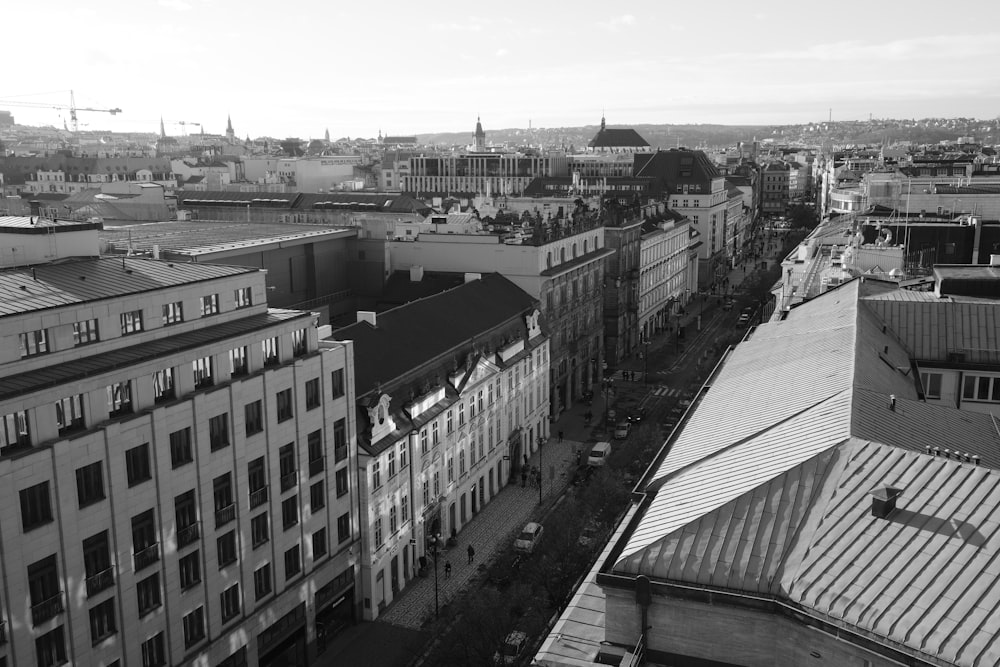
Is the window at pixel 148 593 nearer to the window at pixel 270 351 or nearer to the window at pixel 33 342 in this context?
the window at pixel 33 342

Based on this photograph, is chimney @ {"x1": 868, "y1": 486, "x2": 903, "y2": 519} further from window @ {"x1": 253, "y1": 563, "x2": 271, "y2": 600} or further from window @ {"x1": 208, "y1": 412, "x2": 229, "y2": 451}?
window @ {"x1": 253, "y1": 563, "x2": 271, "y2": 600}

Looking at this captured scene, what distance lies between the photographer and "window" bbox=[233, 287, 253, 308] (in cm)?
4791

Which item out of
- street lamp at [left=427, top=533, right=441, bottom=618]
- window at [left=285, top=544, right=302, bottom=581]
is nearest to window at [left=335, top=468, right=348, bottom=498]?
window at [left=285, top=544, right=302, bottom=581]

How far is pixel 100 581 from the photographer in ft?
126

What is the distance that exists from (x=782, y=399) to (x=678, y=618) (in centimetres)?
1558

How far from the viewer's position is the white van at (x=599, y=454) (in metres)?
78.1

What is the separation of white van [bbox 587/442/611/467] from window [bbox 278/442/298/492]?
33771 mm

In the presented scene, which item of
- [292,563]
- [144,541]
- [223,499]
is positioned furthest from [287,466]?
[144,541]

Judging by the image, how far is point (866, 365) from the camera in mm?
43562

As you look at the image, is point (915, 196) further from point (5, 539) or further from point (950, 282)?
point (5, 539)

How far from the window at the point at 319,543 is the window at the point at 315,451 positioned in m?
3.43

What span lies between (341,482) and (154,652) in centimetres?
1437

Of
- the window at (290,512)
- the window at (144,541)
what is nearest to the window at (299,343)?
the window at (290,512)

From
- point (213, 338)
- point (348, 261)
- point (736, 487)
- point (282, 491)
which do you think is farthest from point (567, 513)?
point (348, 261)
